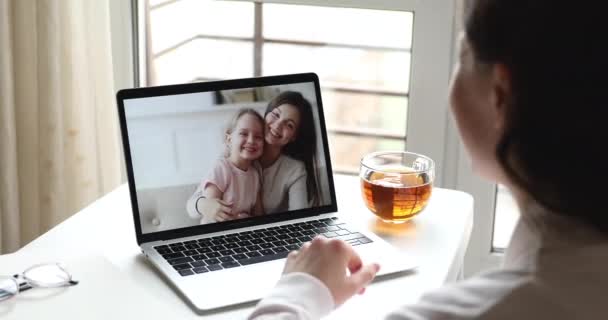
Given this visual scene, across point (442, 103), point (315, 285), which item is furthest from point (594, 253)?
point (442, 103)

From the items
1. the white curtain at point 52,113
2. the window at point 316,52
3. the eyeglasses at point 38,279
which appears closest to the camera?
the eyeglasses at point 38,279

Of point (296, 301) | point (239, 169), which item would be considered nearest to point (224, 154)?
point (239, 169)

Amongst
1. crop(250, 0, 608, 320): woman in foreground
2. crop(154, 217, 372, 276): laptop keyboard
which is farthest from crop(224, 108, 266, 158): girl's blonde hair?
crop(250, 0, 608, 320): woman in foreground

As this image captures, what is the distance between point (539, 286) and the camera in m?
0.80

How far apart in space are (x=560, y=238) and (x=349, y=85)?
136 cm

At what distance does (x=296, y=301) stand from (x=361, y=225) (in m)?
0.36

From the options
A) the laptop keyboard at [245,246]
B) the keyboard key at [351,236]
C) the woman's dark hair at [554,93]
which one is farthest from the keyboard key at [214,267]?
the woman's dark hair at [554,93]

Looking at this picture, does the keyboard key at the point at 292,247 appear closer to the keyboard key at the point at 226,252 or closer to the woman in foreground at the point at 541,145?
the keyboard key at the point at 226,252

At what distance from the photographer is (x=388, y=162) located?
1.49 m

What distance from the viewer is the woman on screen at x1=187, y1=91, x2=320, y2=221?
4.38 ft

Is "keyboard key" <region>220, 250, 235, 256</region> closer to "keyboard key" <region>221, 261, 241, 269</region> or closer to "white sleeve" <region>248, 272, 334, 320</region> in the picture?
"keyboard key" <region>221, 261, 241, 269</region>

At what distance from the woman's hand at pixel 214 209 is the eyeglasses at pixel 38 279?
0.21 metres

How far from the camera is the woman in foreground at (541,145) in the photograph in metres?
0.76

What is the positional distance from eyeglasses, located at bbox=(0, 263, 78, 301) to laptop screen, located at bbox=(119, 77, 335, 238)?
130 millimetres
